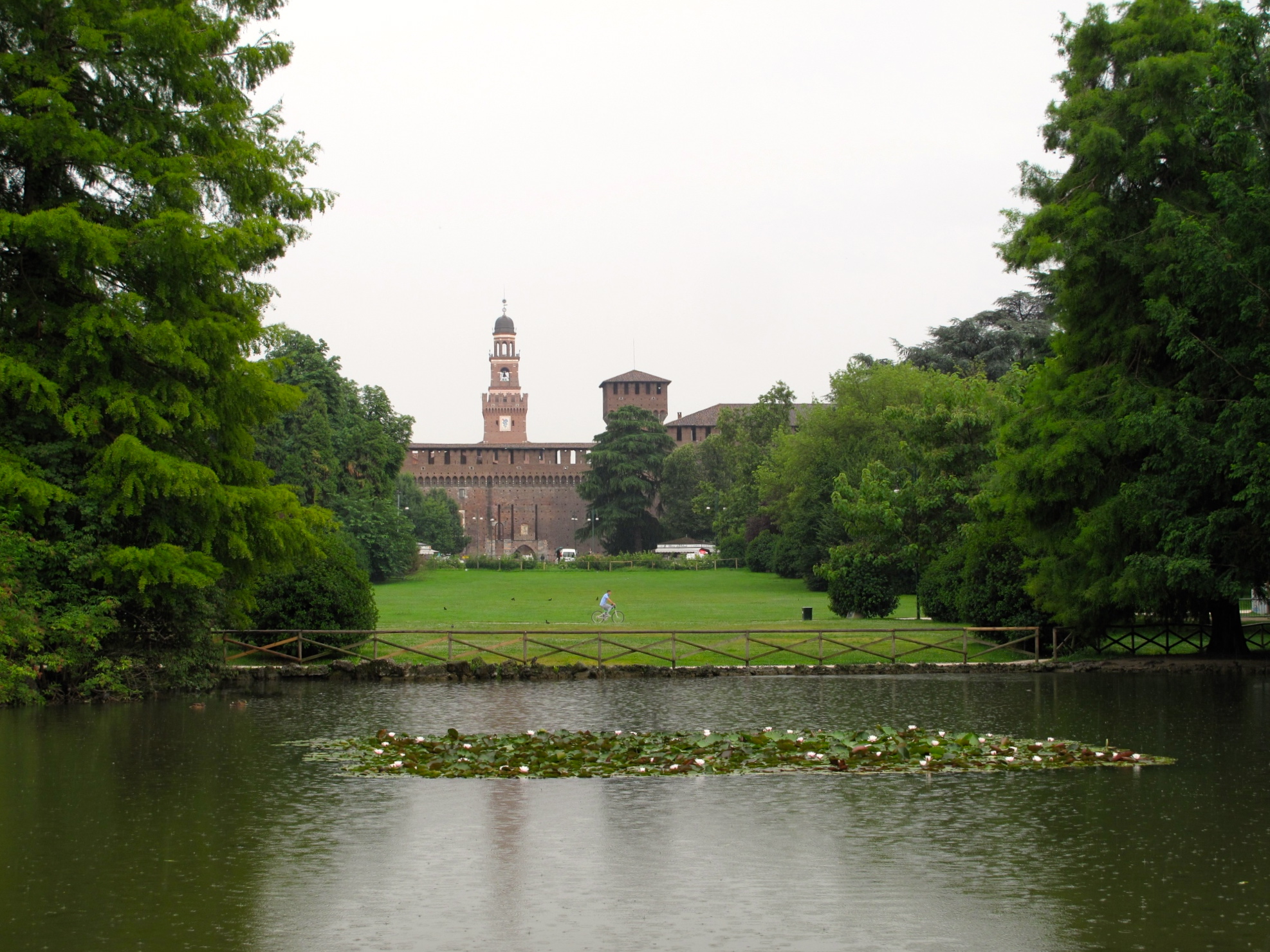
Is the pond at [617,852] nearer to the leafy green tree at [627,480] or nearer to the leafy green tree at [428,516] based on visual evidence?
the leafy green tree at [627,480]

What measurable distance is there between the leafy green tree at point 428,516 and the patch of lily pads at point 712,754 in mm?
62910

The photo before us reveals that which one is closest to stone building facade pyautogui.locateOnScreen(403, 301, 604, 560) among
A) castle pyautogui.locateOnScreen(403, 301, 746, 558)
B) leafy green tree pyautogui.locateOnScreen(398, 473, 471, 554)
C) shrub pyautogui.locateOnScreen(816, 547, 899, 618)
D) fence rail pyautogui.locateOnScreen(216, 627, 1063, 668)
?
castle pyautogui.locateOnScreen(403, 301, 746, 558)

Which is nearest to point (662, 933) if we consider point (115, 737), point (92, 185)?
point (115, 737)

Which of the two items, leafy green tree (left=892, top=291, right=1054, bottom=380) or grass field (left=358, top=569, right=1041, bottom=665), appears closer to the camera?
grass field (left=358, top=569, right=1041, bottom=665)

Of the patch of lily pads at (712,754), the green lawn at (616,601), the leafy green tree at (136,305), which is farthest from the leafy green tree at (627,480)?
the patch of lily pads at (712,754)

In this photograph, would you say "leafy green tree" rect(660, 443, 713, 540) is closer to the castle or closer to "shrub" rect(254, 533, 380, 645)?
the castle

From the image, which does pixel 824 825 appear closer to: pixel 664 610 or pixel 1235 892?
pixel 1235 892

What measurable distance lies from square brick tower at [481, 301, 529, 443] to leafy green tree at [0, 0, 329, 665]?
94118 mm

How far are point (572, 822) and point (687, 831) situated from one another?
90 centimetres

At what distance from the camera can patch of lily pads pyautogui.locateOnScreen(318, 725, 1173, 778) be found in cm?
1149

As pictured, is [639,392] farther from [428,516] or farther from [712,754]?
[712,754]

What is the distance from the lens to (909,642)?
22.9m

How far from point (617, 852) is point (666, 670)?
12.4 metres

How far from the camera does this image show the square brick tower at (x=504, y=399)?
113 m
